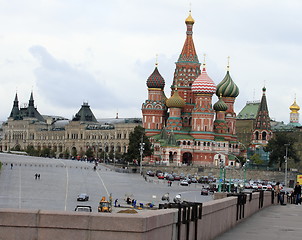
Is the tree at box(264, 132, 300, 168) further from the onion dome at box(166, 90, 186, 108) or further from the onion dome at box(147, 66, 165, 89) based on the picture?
the onion dome at box(147, 66, 165, 89)

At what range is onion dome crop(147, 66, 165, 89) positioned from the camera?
143m

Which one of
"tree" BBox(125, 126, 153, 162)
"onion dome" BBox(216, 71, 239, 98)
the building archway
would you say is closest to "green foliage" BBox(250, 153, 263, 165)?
"onion dome" BBox(216, 71, 239, 98)

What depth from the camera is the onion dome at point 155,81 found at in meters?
143

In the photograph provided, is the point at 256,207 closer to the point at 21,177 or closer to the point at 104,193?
the point at 104,193

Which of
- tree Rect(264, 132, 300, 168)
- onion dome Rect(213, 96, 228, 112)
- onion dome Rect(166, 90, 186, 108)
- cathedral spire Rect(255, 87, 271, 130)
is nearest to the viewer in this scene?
onion dome Rect(166, 90, 186, 108)

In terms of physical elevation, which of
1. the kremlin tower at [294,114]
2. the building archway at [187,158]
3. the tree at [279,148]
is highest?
the kremlin tower at [294,114]

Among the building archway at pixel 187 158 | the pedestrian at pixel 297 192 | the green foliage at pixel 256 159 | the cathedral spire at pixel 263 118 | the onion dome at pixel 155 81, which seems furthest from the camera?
the cathedral spire at pixel 263 118

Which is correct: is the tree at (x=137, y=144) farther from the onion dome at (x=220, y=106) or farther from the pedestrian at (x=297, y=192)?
the pedestrian at (x=297, y=192)

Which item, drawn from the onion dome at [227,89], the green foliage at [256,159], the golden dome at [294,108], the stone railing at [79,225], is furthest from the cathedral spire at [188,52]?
the stone railing at [79,225]

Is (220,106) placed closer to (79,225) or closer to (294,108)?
(294,108)

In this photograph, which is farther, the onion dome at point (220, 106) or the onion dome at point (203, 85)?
the onion dome at point (220, 106)

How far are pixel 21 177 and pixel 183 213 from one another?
78775 mm

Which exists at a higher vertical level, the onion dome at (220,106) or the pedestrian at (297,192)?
the onion dome at (220,106)

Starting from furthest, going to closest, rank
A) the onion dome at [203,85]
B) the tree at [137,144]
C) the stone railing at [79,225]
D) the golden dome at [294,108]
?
the golden dome at [294,108] < the onion dome at [203,85] < the tree at [137,144] < the stone railing at [79,225]
